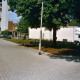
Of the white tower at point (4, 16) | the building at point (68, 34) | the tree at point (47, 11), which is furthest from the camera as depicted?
the white tower at point (4, 16)

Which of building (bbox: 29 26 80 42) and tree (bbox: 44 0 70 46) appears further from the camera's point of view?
building (bbox: 29 26 80 42)

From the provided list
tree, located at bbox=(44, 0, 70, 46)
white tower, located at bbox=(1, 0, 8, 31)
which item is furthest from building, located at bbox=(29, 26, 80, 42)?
white tower, located at bbox=(1, 0, 8, 31)

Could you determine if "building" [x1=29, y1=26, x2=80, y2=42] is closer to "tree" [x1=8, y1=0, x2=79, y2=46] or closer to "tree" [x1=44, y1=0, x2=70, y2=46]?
"tree" [x1=8, y1=0, x2=79, y2=46]

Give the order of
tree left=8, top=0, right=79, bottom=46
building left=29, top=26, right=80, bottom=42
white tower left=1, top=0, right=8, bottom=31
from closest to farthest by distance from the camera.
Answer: tree left=8, top=0, right=79, bottom=46 → building left=29, top=26, right=80, bottom=42 → white tower left=1, top=0, right=8, bottom=31

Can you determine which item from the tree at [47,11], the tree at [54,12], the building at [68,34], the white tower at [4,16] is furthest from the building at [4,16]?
the tree at [54,12]

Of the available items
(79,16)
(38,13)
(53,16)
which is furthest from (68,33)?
(79,16)

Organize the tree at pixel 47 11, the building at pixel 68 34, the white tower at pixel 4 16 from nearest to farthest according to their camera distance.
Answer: the tree at pixel 47 11 < the building at pixel 68 34 < the white tower at pixel 4 16

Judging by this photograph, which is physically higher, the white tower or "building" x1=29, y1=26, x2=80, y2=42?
the white tower

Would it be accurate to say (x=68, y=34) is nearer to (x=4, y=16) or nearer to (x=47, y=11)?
(x=47, y=11)

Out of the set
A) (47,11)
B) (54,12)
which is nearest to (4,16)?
(47,11)

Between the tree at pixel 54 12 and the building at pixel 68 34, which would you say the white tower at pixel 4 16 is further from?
the tree at pixel 54 12

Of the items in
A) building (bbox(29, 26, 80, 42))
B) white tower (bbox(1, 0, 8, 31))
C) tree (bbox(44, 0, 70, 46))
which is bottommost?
building (bbox(29, 26, 80, 42))

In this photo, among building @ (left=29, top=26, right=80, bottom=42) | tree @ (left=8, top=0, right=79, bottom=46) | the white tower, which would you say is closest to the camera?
tree @ (left=8, top=0, right=79, bottom=46)

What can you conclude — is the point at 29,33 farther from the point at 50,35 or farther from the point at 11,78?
the point at 11,78
